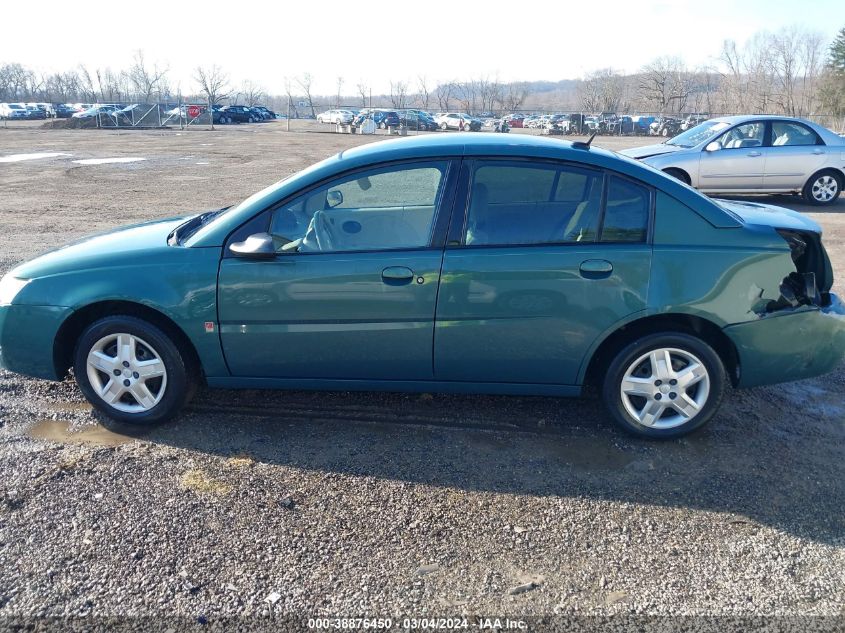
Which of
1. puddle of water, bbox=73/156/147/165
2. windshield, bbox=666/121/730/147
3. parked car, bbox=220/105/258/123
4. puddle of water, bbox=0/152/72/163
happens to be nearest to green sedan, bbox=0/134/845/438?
windshield, bbox=666/121/730/147

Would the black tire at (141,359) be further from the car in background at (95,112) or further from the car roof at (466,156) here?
the car in background at (95,112)

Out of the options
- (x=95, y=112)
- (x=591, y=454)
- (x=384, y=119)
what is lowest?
(x=591, y=454)

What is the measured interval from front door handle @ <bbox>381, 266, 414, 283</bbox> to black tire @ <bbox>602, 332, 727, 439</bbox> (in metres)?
1.27

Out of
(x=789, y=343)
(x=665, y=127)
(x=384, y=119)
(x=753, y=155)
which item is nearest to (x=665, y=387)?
(x=789, y=343)

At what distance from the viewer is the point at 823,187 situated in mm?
12719

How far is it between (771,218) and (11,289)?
15.2 ft

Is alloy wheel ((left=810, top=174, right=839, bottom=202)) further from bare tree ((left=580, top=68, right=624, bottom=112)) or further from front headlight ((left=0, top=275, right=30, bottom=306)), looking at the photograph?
bare tree ((left=580, top=68, right=624, bottom=112))

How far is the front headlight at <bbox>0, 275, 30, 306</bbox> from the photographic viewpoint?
4.02m

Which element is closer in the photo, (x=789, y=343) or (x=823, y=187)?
(x=789, y=343)

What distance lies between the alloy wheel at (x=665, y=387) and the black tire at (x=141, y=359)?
8.39 ft

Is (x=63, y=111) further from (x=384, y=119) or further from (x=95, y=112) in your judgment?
(x=384, y=119)

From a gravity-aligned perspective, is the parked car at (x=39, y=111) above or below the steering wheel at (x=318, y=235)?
above

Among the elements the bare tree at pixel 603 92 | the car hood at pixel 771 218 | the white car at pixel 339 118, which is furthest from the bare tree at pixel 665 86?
the car hood at pixel 771 218

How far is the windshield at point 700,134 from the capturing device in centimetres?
1234
